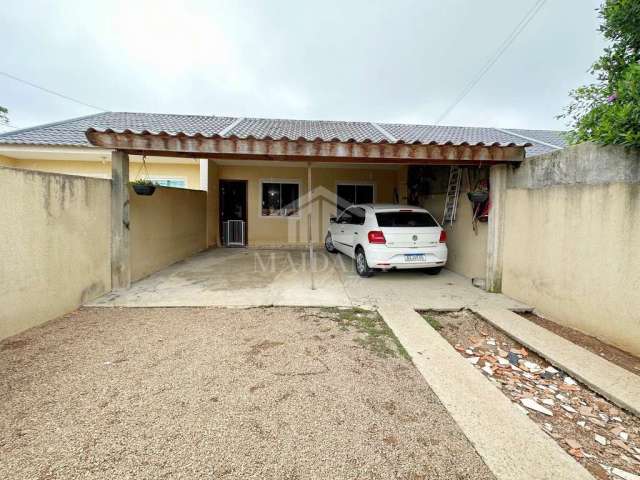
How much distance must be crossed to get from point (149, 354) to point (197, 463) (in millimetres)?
1782

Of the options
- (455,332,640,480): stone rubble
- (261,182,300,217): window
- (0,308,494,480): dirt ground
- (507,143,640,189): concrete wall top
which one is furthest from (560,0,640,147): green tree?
(261,182,300,217): window

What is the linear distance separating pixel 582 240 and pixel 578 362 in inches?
62.7

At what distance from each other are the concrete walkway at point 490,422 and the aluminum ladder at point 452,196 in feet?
14.3

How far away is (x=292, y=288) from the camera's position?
5.97 m

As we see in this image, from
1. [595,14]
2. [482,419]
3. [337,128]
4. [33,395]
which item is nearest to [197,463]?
[33,395]

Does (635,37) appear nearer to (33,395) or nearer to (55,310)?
(33,395)

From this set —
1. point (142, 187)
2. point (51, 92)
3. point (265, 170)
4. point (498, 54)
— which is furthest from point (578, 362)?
point (51, 92)

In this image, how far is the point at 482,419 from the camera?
232 cm

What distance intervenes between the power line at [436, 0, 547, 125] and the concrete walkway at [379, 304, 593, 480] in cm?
1119

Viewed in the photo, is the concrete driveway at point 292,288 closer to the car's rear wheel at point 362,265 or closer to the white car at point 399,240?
the car's rear wheel at point 362,265

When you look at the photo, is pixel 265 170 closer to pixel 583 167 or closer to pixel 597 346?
pixel 583 167

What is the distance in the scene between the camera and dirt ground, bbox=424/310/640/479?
6.91 feet

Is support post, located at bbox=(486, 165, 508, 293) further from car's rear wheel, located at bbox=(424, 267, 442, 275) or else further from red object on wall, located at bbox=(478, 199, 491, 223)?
car's rear wheel, located at bbox=(424, 267, 442, 275)

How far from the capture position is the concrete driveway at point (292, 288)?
16.7 feet
